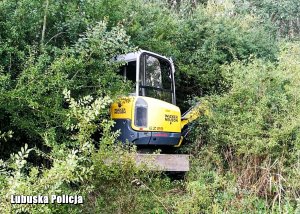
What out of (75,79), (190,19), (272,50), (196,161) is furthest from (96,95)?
(272,50)

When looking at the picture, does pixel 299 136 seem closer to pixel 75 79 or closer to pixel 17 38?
pixel 75 79

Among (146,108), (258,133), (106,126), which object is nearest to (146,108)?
(146,108)

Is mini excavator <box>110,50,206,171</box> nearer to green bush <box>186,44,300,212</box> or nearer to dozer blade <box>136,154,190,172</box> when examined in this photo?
dozer blade <box>136,154,190,172</box>

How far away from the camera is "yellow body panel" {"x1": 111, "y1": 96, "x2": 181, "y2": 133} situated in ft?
21.0

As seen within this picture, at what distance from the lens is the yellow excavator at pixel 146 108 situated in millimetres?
6418

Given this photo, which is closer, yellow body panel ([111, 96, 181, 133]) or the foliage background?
the foliage background

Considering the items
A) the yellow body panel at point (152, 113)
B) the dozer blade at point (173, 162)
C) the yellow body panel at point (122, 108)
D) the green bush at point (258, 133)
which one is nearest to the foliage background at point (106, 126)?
the green bush at point (258, 133)

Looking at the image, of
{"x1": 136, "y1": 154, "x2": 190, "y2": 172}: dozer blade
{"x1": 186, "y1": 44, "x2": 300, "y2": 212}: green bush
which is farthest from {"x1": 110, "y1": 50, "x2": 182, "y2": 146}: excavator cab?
{"x1": 186, "y1": 44, "x2": 300, "y2": 212}: green bush

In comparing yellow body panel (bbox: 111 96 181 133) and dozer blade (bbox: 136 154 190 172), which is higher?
yellow body panel (bbox: 111 96 181 133)

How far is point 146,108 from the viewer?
643 centimetres

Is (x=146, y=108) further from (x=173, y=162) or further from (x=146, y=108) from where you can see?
(x=173, y=162)

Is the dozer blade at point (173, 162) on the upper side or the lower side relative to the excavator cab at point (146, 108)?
lower

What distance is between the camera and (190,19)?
1026 centimetres

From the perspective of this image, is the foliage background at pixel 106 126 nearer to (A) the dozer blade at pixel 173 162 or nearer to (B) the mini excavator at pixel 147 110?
(A) the dozer blade at pixel 173 162
